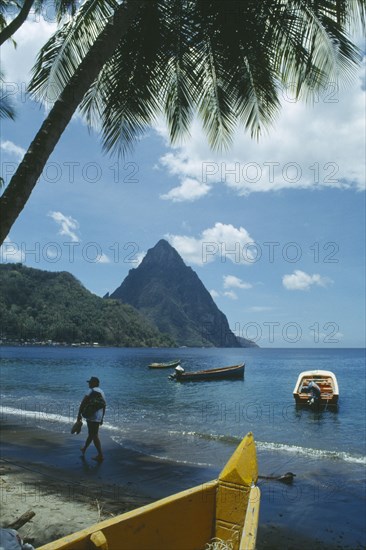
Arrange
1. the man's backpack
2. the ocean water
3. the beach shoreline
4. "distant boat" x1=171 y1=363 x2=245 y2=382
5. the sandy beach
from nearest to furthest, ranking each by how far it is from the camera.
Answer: the sandy beach → the beach shoreline → the ocean water → the man's backpack → "distant boat" x1=171 y1=363 x2=245 y2=382

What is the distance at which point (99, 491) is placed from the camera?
9.05 meters

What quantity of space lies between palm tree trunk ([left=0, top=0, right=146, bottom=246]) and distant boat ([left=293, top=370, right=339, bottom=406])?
22.8 metres

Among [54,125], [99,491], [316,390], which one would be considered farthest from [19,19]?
[316,390]

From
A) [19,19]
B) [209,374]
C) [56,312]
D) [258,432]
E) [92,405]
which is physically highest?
[56,312]

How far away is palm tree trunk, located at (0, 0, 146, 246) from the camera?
12.3 feet

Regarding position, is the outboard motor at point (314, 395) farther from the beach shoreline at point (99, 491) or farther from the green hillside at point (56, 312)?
the green hillside at point (56, 312)

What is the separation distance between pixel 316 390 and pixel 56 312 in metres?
119

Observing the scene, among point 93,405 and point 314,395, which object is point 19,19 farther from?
point 314,395

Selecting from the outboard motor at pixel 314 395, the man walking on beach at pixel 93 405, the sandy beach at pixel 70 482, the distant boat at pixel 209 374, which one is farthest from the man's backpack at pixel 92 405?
the distant boat at pixel 209 374

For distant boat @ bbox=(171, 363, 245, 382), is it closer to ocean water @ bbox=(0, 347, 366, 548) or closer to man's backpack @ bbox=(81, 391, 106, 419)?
ocean water @ bbox=(0, 347, 366, 548)

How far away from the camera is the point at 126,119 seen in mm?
7777

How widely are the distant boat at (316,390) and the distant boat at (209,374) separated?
17.4 meters

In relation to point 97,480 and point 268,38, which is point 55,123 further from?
point 97,480

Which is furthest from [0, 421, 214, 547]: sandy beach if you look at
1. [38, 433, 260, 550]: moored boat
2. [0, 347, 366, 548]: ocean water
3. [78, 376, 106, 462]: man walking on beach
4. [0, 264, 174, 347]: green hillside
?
[0, 264, 174, 347]: green hillside
